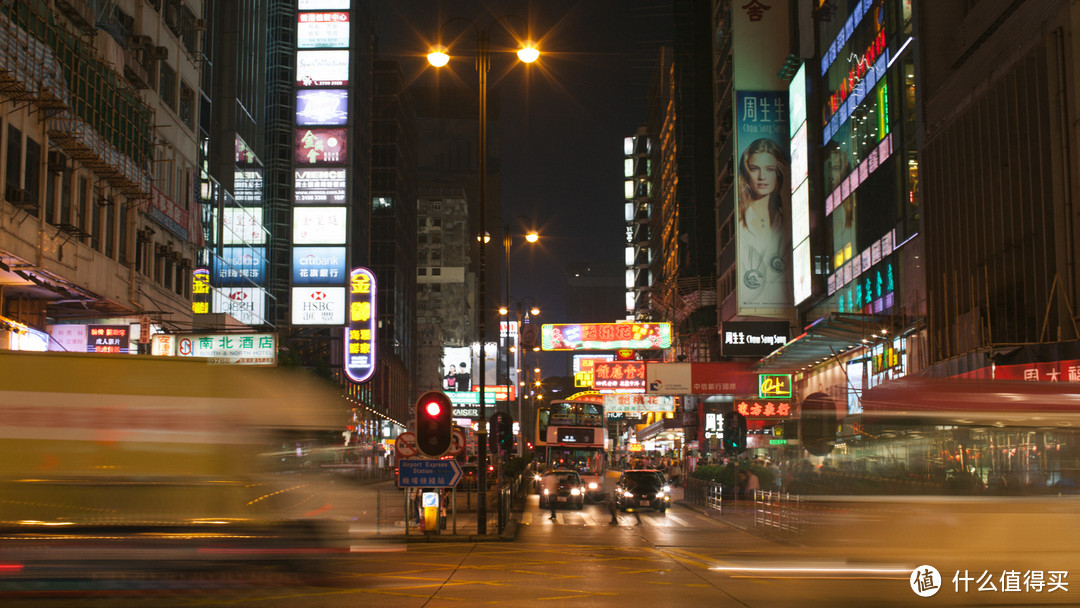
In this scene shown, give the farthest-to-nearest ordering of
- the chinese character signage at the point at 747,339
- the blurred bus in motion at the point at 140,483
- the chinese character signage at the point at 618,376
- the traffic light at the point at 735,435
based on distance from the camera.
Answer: the chinese character signage at the point at 747,339 → the chinese character signage at the point at 618,376 → the traffic light at the point at 735,435 → the blurred bus in motion at the point at 140,483

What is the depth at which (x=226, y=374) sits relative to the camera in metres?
10.7

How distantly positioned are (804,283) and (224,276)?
1145 inches

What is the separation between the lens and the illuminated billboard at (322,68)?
→ 167 feet

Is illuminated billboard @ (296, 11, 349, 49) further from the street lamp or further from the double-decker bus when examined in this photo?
the street lamp

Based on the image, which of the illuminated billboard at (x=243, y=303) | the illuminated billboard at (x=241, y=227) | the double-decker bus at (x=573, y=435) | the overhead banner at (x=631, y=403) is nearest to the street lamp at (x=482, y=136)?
the double-decker bus at (x=573, y=435)

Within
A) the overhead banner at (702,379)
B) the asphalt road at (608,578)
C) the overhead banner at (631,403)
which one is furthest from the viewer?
the overhead banner at (631,403)

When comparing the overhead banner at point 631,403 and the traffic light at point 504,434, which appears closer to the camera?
the traffic light at point 504,434

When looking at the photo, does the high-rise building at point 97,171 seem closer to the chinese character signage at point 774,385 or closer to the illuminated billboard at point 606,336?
the illuminated billboard at point 606,336

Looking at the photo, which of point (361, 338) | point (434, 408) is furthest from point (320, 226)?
point (434, 408)

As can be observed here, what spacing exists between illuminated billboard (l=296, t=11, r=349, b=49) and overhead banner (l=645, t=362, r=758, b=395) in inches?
962

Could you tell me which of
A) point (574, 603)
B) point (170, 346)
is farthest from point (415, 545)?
point (170, 346)

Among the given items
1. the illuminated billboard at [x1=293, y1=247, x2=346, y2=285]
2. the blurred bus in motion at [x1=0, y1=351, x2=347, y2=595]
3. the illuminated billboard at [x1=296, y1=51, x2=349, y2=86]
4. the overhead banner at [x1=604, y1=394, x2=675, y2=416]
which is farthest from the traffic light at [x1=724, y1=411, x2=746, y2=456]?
the illuminated billboard at [x1=296, y1=51, x2=349, y2=86]

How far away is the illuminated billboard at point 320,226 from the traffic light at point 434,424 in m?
30.8

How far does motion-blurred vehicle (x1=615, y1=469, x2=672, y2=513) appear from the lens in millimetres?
34094
